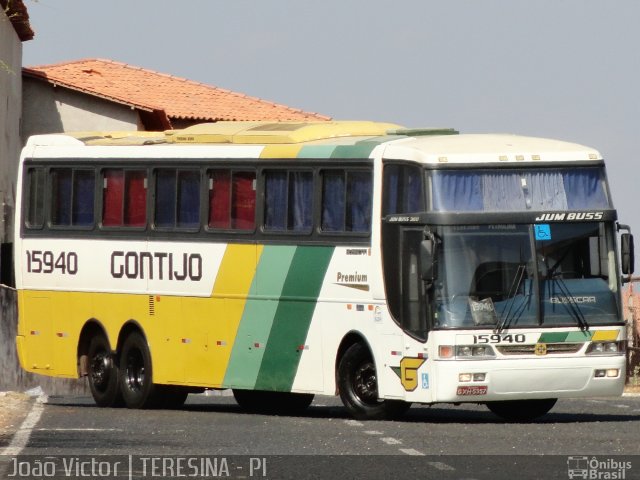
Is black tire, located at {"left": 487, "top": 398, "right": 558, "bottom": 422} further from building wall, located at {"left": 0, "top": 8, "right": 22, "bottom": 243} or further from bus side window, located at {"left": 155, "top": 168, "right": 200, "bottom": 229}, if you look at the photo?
building wall, located at {"left": 0, "top": 8, "right": 22, "bottom": 243}

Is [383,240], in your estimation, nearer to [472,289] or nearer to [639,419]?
[472,289]

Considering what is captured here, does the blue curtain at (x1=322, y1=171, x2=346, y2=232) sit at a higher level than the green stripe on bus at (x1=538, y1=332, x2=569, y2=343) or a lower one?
higher

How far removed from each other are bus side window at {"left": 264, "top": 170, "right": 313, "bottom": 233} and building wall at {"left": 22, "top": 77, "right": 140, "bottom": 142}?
2954 centimetres

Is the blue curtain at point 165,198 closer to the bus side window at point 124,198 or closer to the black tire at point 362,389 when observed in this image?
the bus side window at point 124,198

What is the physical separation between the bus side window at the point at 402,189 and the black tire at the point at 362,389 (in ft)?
5.29

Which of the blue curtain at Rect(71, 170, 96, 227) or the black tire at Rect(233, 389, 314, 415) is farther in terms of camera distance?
the blue curtain at Rect(71, 170, 96, 227)

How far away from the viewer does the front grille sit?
21.0m

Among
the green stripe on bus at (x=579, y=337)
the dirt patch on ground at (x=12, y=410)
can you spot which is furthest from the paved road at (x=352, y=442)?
the green stripe on bus at (x=579, y=337)

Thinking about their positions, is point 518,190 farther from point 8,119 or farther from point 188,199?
point 8,119

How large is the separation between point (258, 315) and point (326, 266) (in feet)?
4.42

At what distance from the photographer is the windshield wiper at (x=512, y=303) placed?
2105 cm

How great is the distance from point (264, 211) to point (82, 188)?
367 cm

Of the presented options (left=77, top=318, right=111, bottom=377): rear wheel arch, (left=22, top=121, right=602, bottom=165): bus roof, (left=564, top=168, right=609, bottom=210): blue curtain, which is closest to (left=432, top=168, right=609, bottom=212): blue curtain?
(left=564, top=168, right=609, bottom=210): blue curtain

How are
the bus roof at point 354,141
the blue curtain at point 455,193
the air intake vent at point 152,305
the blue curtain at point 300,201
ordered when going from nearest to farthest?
the blue curtain at point 455,193 < the bus roof at point 354,141 < the blue curtain at point 300,201 < the air intake vent at point 152,305
